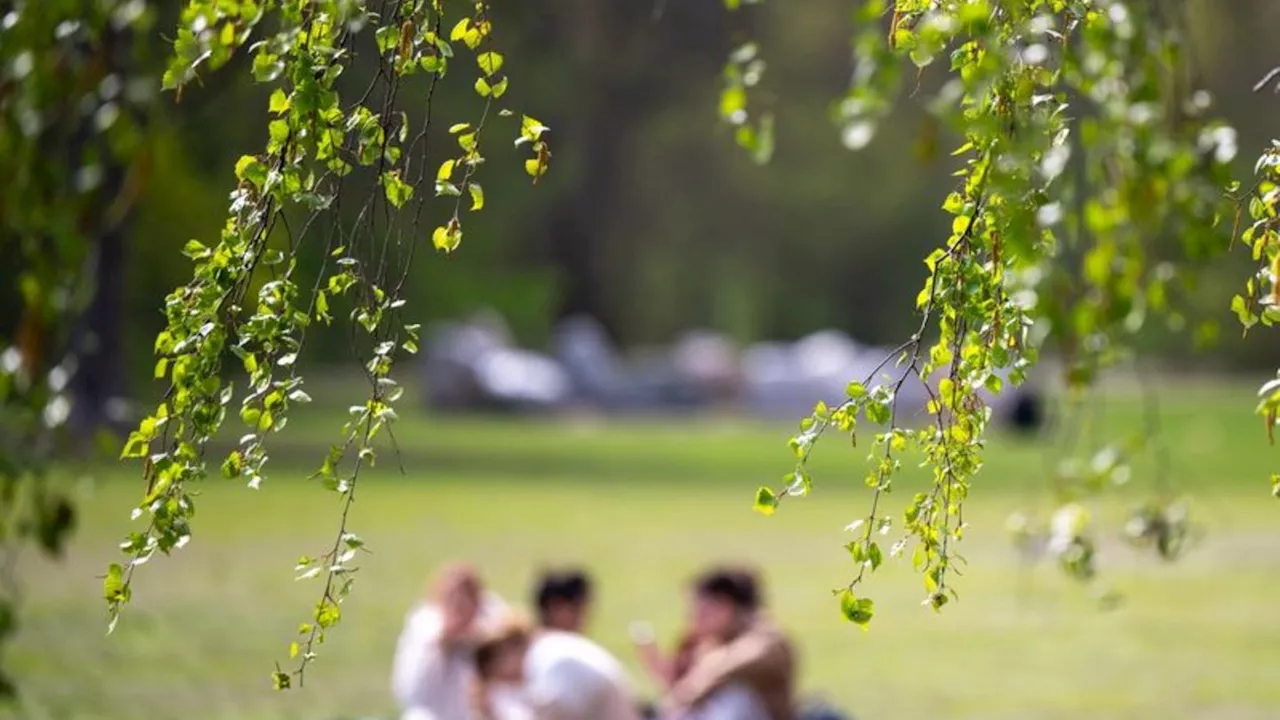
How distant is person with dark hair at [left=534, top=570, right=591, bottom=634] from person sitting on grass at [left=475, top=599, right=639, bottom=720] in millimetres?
86

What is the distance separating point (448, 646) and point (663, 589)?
385 inches

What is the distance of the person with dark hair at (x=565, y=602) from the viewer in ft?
30.2

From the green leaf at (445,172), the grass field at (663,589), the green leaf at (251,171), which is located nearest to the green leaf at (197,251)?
the green leaf at (251,171)

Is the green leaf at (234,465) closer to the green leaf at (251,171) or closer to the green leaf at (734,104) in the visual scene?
the green leaf at (251,171)

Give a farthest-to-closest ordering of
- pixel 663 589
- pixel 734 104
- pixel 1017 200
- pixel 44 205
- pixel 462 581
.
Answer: pixel 663 589
pixel 462 581
pixel 734 104
pixel 44 205
pixel 1017 200

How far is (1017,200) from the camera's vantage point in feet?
9.67

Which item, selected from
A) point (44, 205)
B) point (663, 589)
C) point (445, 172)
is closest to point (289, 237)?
point (445, 172)

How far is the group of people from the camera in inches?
361

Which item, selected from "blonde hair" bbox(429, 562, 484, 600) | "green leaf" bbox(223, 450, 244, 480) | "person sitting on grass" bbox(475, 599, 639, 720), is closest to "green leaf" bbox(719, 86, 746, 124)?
"green leaf" bbox(223, 450, 244, 480)

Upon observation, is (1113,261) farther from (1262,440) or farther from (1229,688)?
(1262,440)

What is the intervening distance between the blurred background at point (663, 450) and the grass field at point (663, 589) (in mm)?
56

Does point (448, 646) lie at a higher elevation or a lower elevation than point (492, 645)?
higher

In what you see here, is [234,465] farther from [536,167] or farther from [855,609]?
[855,609]

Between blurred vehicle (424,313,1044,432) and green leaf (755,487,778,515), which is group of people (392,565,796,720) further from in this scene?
blurred vehicle (424,313,1044,432)
